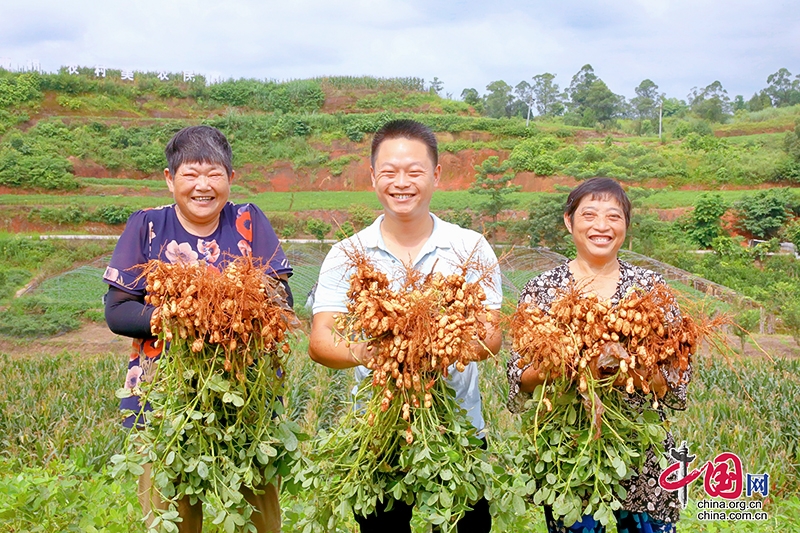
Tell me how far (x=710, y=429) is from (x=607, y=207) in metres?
2.78

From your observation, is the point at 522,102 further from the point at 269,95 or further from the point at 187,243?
the point at 187,243

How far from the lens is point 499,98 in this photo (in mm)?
47000

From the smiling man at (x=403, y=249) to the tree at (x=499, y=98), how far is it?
45830 millimetres

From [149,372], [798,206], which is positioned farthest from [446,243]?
[798,206]

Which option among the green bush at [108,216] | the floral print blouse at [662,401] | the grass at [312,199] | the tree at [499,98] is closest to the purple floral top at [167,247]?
the floral print blouse at [662,401]

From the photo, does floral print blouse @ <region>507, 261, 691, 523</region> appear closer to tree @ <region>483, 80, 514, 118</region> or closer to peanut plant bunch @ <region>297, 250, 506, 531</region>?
peanut plant bunch @ <region>297, 250, 506, 531</region>

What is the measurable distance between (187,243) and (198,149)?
31cm

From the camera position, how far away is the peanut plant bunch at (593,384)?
170 centimetres

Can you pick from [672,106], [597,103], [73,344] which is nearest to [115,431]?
[73,344]

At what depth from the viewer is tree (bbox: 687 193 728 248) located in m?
16.6

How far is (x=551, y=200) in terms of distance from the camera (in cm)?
1598

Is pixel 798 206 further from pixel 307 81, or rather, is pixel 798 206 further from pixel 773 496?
pixel 307 81

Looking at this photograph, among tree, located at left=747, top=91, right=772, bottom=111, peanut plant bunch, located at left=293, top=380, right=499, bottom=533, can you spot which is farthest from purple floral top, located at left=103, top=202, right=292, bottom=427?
tree, located at left=747, top=91, right=772, bottom=111

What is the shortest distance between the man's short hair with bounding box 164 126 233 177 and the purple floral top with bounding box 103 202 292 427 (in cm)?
17
